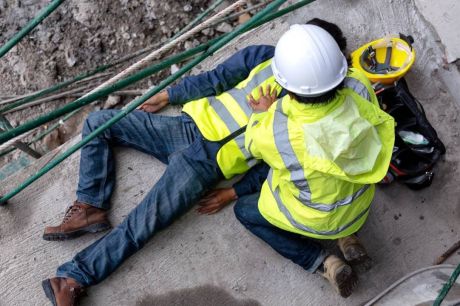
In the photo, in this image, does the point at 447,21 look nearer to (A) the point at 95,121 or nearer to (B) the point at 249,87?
(B) the point at 249,87

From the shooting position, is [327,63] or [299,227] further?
[299,227]

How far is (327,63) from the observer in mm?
2072

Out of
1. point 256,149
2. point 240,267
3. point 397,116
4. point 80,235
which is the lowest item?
point 240,267

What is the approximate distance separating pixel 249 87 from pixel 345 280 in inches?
47.7

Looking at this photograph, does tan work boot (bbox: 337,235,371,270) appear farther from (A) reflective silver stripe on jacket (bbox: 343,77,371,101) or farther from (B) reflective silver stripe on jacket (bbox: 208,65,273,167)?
(A) reflective silver stripe on jacket (bbox: 343,77,371,101)

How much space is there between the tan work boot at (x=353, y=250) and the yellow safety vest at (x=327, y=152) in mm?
296

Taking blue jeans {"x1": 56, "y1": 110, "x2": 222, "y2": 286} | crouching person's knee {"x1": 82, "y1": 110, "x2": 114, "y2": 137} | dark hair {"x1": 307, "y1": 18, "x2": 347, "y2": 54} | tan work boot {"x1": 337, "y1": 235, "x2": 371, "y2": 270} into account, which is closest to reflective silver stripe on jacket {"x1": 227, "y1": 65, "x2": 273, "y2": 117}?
Result: blue jeans {"x1": 56, "y1": 110, "x2": 222, "y2": 286}

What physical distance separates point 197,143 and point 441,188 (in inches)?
60.2

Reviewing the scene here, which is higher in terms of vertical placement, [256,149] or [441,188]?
[256,149]

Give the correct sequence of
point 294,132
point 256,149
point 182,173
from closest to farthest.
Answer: point 294,132 → point 256,149 → point 182,173

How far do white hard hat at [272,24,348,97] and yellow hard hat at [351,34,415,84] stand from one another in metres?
1.09

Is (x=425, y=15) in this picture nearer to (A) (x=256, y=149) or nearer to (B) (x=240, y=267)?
(A) (x=256, y=149)

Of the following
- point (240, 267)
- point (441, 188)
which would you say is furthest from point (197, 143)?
point (441, 188)

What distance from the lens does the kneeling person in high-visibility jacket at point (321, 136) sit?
1.98m
